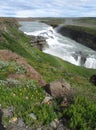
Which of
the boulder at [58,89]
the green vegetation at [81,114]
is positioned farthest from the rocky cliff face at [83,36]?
the green vegetation at [81,114]

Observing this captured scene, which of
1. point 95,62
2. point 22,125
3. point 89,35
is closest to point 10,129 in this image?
point 22,125

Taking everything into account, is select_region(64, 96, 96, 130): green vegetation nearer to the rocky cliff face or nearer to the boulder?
the boulder

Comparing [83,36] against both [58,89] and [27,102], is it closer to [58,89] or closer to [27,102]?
[58,89]

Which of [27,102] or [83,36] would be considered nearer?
[27,102]

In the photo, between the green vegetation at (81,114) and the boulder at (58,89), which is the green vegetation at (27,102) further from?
the green vegetation at (81,114)

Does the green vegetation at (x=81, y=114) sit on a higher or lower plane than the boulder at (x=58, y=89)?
lower

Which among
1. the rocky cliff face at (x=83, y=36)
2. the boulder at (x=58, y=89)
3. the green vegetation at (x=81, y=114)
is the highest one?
the boulder at (x=58, y=89)

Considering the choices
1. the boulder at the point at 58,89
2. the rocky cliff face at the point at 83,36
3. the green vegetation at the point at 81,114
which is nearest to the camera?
the green vegetation at the point at 81,114

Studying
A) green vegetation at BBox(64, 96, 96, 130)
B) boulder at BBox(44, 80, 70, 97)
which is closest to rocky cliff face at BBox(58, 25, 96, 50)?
boulder at BBox(44, 80, 70, 97)

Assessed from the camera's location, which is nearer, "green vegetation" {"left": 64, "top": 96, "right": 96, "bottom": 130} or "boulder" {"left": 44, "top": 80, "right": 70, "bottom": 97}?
"green vegetation" {"left": 64, "top": 96, "right": 96, "bottom": 130}

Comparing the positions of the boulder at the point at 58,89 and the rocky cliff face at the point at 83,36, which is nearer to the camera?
the boulder at the point at 58,89

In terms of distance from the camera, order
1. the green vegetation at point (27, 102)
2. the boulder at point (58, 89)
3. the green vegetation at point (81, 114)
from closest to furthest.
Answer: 1. the green vegetation at point (81, 114)
2. the green vegetation at point (27, 102)
3. the boulder at point (58, 89)

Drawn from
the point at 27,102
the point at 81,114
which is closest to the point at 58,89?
the point at 27,102

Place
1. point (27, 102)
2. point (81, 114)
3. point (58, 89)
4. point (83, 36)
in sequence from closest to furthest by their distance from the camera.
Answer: point (81, 114) → point (27, 102) → point (58, 89) → point (83, 36)
